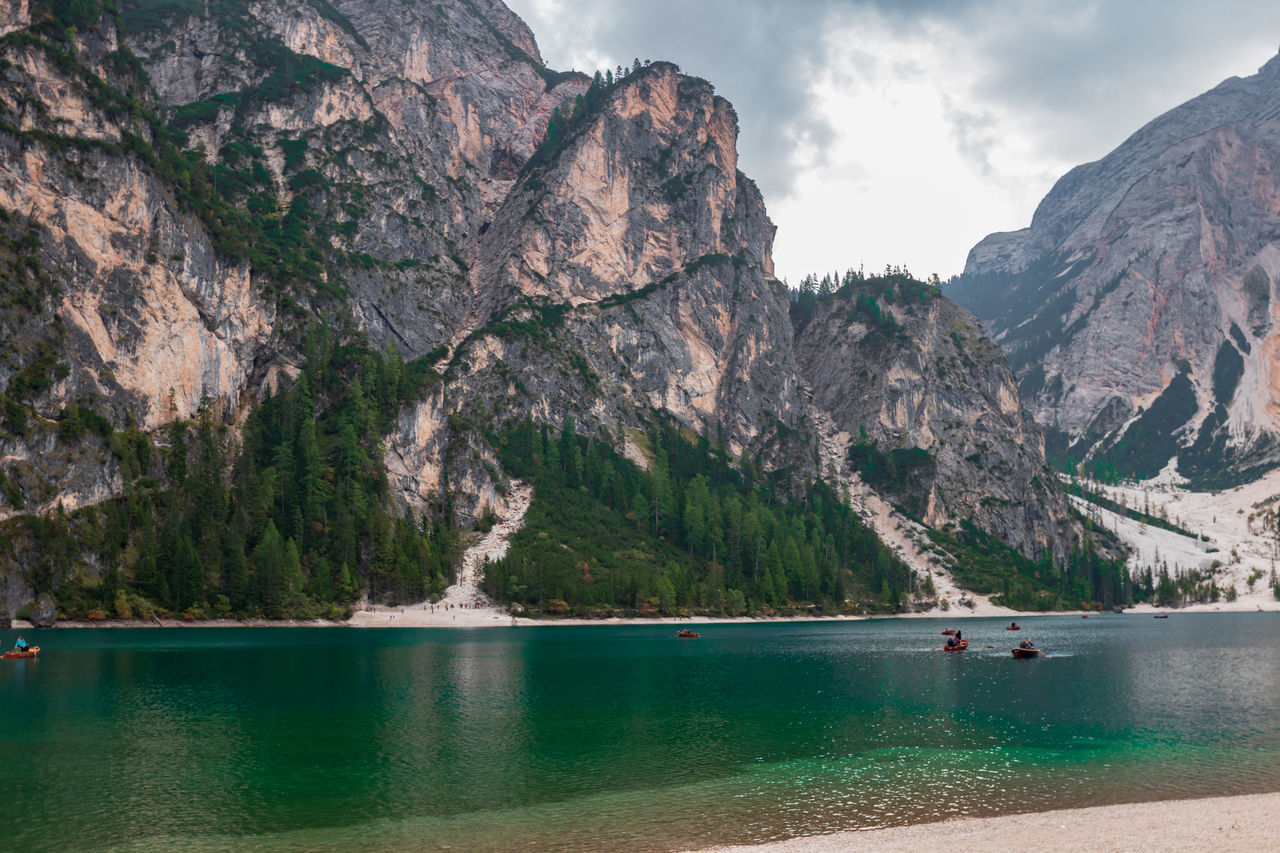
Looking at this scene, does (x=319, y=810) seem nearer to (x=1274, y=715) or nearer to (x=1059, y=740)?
(x=1059, y=740)

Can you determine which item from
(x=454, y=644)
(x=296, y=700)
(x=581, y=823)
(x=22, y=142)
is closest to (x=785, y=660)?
(x=454, y=644)

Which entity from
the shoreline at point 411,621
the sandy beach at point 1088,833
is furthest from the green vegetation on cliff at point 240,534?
the sandy beach at point 1088,833

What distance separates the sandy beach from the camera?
3116cm

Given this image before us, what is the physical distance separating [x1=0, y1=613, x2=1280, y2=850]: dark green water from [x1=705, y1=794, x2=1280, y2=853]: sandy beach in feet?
6.04

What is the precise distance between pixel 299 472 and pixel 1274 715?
169 metres

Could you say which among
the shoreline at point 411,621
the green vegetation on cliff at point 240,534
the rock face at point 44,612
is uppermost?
the green vegetation on cliff at point 240,534

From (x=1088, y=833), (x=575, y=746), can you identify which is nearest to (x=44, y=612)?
(x=575, y=746)

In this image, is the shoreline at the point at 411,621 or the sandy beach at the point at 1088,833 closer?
the sandy beach at the point at 1088,833

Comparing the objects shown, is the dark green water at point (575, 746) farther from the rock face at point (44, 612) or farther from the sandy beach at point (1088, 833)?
the rock face at point (44, 612)

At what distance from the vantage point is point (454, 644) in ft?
405

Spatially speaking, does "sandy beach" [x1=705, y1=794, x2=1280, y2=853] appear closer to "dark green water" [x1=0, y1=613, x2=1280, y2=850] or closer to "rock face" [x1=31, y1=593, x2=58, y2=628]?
"dark green water" [x1=0, y1=613, x2=1280, y2=850]

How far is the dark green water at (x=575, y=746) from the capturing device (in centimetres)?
3628

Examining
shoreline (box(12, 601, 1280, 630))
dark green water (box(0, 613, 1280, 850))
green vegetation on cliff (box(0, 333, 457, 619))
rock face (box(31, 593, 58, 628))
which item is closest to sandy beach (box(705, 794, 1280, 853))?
dark green water (box(0, 613, 1280, 850))

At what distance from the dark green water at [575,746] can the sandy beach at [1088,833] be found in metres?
1.84
